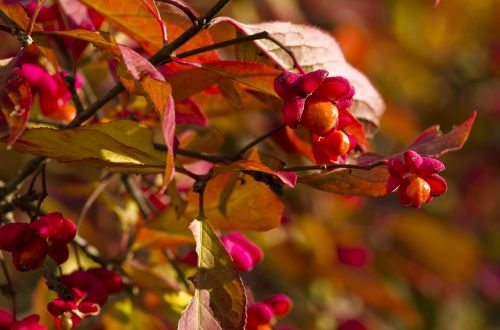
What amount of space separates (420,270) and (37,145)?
2.10 metres

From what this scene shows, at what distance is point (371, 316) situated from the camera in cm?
263

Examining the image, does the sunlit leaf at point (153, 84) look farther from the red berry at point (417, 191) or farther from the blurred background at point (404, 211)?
the blurred background at point (404, 211)

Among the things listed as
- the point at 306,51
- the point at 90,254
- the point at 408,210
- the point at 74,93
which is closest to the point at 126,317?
the point at 90,254

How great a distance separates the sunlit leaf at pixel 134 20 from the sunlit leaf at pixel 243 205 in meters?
0.20

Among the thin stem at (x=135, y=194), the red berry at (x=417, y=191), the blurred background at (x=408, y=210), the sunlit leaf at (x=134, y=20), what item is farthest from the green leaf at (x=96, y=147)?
the blurred background at (x=408, y=210)

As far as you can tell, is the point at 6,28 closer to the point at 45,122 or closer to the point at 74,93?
the point at 74,93

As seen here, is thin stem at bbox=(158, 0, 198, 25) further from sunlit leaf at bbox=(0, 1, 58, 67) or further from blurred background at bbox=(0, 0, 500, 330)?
blurred background at bbox=(0, 0, 500, 330)

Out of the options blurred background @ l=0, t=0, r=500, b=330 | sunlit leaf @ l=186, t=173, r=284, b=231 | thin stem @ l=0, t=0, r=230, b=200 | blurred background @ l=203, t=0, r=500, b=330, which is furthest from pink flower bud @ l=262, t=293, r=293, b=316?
blurred background @ l=203, t=0, r=500, b=330

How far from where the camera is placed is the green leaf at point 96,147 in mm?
894

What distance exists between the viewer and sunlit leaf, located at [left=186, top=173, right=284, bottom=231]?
1.09m

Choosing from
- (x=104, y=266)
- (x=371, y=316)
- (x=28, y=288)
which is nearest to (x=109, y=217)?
(x=28, y=288)

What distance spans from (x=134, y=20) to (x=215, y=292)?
35 centimetres

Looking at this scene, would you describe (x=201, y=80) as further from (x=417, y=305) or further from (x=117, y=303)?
(x=417, y=305)

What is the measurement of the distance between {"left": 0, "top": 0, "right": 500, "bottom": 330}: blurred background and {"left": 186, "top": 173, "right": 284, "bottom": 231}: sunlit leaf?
32.4 inches
